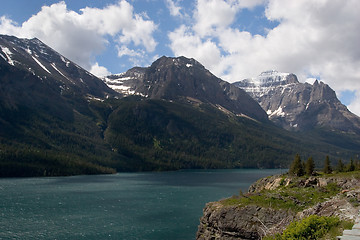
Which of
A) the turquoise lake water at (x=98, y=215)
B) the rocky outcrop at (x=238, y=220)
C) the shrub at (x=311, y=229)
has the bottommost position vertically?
the turquoise lake water at (x=98, y=215)

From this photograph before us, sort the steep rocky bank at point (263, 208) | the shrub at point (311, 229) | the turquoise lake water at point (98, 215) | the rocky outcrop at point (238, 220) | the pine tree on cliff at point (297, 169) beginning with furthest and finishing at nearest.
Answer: the turquoise lake water at point (98, 215) < the pine tree on cliff at point (297, 169) < the steep rocky bank at point (263, 208) < the rocky outcrop at point (238, 220) < the shrub at point (311, 229)

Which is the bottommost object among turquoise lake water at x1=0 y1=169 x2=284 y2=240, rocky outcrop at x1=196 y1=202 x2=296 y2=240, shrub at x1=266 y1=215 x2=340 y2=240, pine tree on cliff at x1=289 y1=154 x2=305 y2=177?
turquoise lake water at x1=0 y1=169 x2=284 y2=240

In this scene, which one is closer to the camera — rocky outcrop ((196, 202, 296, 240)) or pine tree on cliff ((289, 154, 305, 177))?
rocky outcrop ((196, 202, 296, 240))

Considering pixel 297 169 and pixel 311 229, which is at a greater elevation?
pixel 297 169

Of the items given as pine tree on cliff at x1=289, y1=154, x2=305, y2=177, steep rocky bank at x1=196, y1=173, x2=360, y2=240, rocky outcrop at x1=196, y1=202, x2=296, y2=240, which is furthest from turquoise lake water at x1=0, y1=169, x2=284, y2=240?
pine tree on cliff at x1=289, y1=154, x2=305, y2=177

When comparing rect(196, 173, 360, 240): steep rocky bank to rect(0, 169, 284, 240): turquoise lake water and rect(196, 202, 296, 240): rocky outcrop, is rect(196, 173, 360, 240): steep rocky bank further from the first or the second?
rect(0, 169, 284, 240): turquoise lake water

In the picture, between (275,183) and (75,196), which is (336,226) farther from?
(75,196)

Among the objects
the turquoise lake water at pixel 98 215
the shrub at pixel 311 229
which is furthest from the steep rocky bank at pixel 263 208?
the turquoise lake water at pixel 98 215

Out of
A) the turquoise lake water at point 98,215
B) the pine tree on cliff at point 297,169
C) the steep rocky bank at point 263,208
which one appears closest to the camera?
the steep rocky bank at point 263,208

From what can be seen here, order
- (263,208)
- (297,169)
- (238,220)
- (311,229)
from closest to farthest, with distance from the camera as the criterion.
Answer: (311,229), (263,208), (238,220), (297,169)

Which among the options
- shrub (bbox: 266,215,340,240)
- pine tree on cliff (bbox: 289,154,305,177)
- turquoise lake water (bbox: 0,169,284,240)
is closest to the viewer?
shrub (bbox: 266,215,340,240)

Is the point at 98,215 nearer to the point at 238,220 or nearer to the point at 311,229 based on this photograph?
the point at 238,220

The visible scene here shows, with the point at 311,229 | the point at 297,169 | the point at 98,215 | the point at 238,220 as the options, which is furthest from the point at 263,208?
the point at 98,215

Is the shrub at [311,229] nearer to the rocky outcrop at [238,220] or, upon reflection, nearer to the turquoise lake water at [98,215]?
the rocky outcrop at [238,220]
